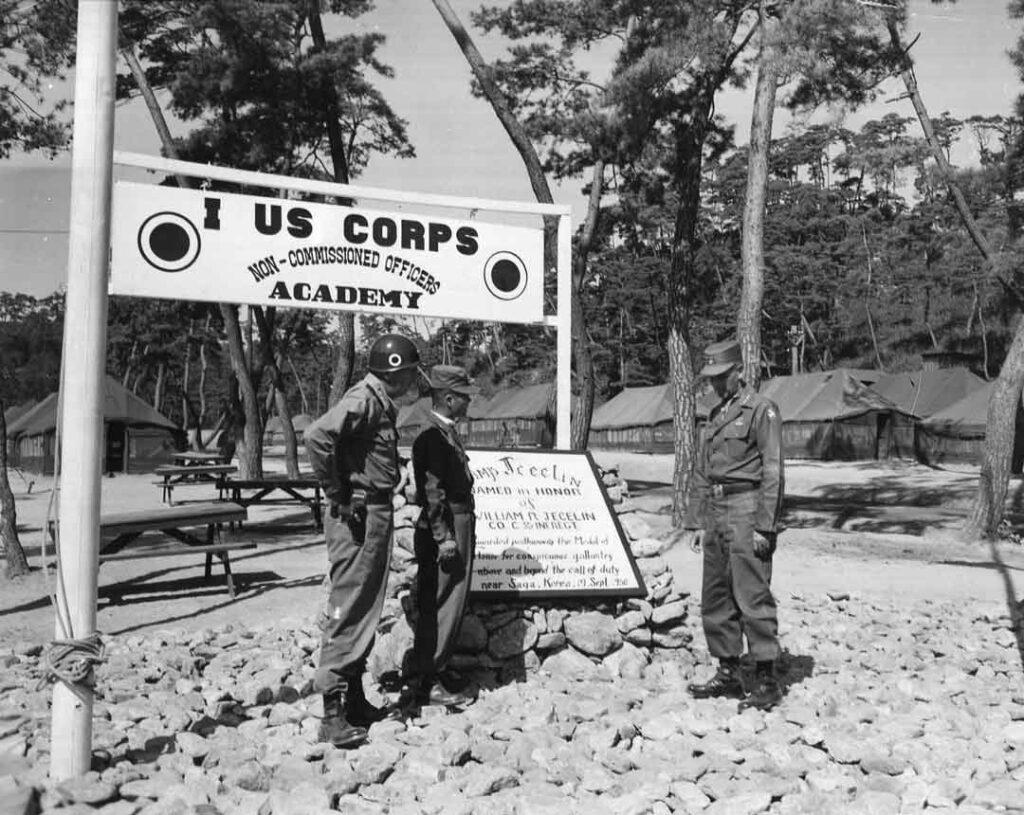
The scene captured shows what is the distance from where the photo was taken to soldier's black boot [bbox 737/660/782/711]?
5.28 metres

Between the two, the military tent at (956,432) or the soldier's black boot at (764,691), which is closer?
the soldier's black boot at (764,691)

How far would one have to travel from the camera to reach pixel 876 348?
55.4m

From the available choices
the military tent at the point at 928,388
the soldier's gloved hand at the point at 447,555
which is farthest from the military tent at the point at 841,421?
the soldier's gloved hand at the point at 447,555

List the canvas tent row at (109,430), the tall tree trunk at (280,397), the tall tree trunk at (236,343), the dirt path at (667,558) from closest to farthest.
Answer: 1. the dirt path at (667,558)
2. the tall tree trunk at (236,343)
3. the tall tree trunk at (280,397)
4. the canvas tent row at (109,430)

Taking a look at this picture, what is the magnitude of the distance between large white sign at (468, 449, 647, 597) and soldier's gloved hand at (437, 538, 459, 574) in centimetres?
86

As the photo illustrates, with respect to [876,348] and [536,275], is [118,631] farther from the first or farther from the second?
[876,348]

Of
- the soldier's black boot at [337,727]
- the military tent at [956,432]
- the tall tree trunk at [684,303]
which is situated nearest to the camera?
the soldier's black boot at [337,727]

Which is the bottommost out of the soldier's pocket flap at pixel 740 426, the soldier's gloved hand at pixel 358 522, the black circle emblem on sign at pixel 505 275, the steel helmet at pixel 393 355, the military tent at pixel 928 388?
the soldier's gloved hand at pixel 358 522

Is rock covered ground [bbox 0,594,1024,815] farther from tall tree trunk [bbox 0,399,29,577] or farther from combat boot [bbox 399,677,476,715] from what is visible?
tall tree trunk [bbox 0,399,29,577]

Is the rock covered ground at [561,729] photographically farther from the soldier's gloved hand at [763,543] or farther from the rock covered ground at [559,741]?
the soldier's gloved hand at [763,543]

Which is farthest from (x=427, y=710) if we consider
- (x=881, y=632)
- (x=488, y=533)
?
(x=881, y=632)

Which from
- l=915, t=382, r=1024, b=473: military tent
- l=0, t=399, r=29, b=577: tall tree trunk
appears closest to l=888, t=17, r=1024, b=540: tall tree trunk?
l=0, t=399, r=29, b=577: tall tree trunk

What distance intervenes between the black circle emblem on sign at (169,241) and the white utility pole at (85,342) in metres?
2.24

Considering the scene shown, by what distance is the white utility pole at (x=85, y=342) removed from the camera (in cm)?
422
